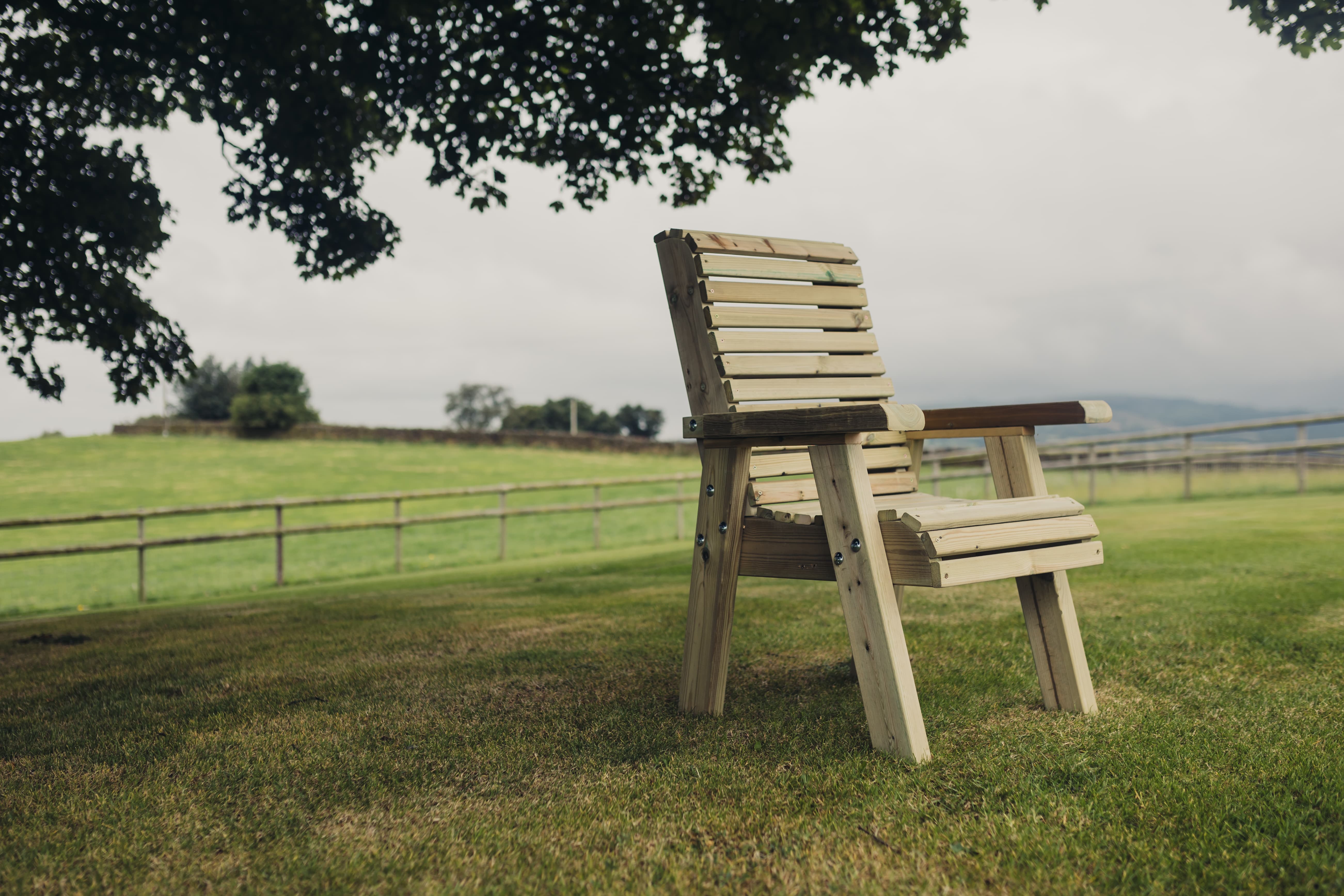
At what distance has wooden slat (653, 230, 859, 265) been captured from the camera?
2.78 metres

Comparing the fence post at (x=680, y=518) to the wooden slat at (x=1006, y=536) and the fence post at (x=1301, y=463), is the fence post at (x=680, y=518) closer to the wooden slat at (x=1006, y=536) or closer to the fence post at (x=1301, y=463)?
the fence post at (x=1301, y=463)

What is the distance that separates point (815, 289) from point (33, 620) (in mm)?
7295

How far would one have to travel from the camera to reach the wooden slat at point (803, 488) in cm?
278

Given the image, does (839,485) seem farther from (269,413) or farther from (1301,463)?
(269,413)

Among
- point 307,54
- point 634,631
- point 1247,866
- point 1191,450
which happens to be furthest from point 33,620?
point 1191,450

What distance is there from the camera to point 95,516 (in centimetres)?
999

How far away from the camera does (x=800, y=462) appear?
117 inches

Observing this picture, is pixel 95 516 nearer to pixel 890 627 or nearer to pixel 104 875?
pixel 104 875

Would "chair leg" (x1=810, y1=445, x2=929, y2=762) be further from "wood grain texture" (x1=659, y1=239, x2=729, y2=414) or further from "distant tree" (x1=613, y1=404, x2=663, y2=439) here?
"distant tree" (x1=613, y1=404, x2=663, y2=439)

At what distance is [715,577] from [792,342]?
831 mm

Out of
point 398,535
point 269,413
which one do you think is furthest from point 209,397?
point 398,535

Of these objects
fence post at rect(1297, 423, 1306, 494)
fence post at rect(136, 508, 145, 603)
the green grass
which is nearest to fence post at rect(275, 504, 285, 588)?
the green grass

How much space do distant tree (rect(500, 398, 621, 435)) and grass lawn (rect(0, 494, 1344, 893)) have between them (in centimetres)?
5451

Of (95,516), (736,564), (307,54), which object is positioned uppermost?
(307,54)
